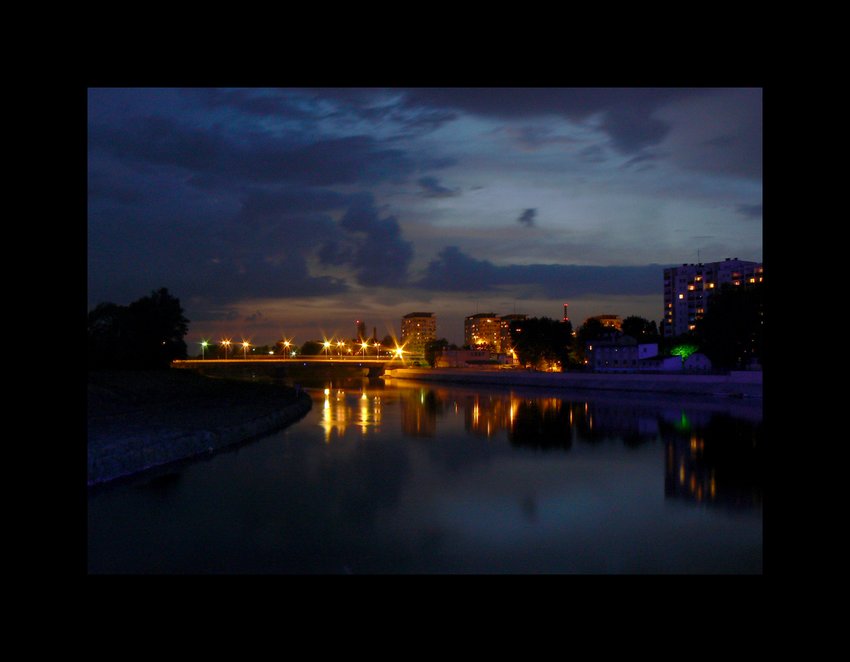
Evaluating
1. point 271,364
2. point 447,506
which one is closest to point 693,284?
point 271,364

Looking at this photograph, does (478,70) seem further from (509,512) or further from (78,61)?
(509,512)

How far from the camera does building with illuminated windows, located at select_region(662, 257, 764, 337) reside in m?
78.1

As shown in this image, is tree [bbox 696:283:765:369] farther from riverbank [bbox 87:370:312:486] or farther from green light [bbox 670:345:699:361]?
riverbank [bbox 87:370:312:486]

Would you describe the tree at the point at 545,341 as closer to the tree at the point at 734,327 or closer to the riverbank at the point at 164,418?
the tree at the point at 734,327

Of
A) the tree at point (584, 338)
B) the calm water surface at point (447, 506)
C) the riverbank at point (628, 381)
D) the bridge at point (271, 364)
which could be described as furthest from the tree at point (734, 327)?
the bridge at point (271, 364)

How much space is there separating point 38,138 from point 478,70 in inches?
114

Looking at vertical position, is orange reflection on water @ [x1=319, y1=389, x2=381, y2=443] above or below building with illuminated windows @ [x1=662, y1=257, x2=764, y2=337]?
below

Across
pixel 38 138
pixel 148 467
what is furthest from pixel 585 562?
pixel 148 467

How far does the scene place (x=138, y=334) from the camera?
104ft

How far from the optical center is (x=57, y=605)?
12.5 feet

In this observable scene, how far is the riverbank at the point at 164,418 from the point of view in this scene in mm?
12648

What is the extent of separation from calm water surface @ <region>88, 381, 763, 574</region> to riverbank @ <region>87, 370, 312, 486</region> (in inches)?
23.2

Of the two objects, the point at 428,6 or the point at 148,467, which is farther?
the point at 148,467

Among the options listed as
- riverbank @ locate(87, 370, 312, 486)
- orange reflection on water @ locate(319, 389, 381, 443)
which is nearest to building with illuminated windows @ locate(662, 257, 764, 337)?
orange reflection on water @ locate(319, 389, 381, 443)
